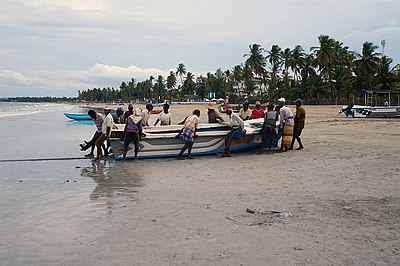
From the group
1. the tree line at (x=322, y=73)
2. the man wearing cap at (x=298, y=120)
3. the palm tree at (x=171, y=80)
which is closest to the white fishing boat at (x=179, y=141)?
the man wearing cap at (x=298, y=120)

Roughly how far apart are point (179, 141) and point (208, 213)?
5.91 meters

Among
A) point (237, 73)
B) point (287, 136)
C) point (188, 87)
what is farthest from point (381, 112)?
point (188, 87)

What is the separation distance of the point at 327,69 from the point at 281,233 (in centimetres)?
5779

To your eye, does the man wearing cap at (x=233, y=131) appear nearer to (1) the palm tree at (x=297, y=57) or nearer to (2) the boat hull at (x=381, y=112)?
(2) the boat hull at (x=381, y=112)

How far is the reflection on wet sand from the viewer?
716 cm

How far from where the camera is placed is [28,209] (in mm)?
6133

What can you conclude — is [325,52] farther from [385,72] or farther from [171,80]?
[171,80]

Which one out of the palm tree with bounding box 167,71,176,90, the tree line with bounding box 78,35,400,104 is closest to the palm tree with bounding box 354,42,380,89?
the tree line with bounding box 78,35,400,104

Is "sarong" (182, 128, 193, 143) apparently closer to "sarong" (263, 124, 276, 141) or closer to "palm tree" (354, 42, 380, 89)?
"sarong" (263, 124, 276, 141)

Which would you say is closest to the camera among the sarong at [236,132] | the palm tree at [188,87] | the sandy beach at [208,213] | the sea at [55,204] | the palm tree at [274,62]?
the sandy beach at [208,213]

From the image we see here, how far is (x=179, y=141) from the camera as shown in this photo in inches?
446

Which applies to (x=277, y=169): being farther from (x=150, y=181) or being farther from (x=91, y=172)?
(x=91, y=172)

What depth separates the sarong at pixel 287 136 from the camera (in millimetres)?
11656

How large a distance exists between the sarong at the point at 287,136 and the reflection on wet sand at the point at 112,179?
4.69 m
